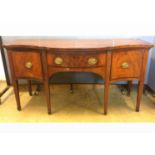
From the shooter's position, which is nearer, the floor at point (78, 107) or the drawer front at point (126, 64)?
the drawer front at point (126, 64)

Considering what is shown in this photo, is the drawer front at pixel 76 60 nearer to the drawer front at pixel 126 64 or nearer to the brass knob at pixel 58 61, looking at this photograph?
the brass knob at pixel 58 61

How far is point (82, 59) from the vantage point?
1248mm

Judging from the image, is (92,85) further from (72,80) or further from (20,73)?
(20,73)

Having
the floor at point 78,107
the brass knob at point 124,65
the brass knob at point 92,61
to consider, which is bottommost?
the floor at point 78,107

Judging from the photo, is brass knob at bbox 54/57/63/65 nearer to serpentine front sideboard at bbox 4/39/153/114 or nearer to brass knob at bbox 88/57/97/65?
serpentine front sideboard at bbox 4/39/153/114

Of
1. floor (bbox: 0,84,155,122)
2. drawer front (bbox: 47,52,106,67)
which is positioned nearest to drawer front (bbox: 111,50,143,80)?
drawer front (bbox: 47,52,106,67)

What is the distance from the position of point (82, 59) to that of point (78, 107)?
54 centimetres

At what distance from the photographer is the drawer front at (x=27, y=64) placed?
129 cm

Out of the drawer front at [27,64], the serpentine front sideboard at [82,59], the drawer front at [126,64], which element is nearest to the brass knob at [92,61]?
the serpentine front sideboard at [82,59]

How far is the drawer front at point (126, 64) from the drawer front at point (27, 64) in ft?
1.95

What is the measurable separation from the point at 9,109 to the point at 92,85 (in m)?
0.96
